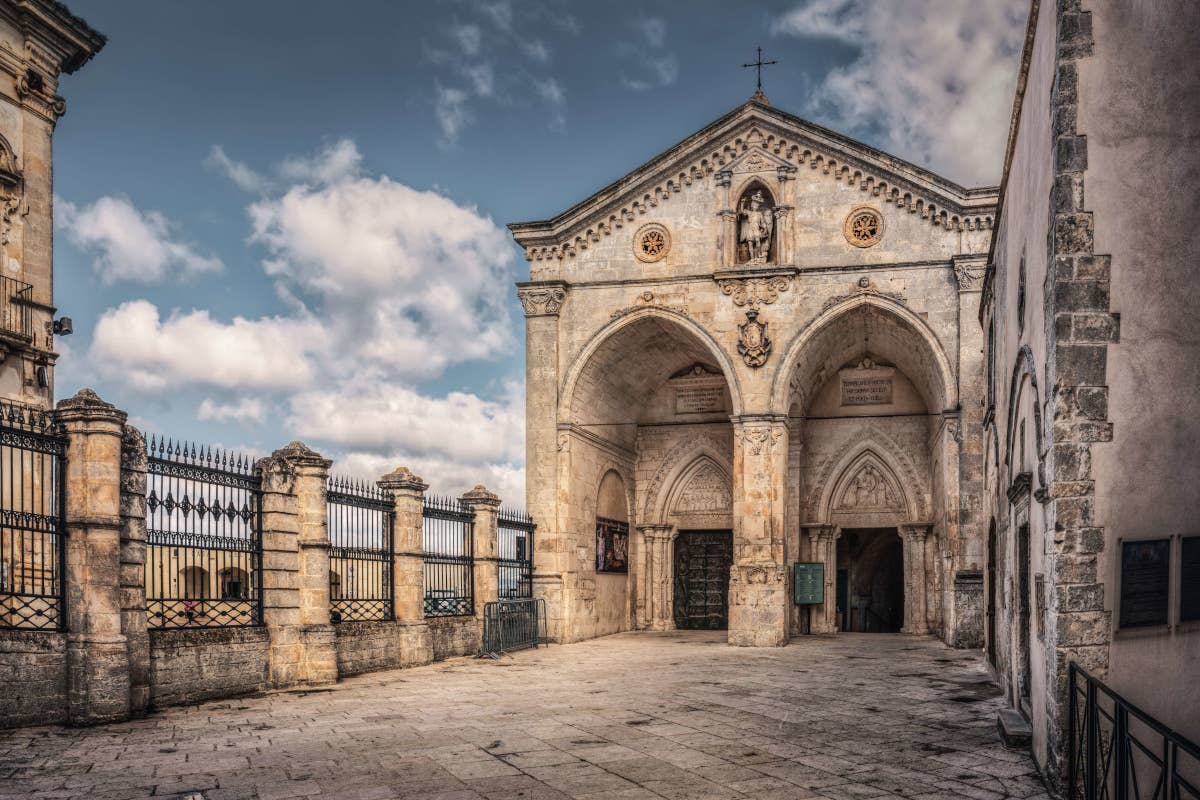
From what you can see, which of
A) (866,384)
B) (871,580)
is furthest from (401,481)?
(871,580)

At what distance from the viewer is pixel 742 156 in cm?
2147

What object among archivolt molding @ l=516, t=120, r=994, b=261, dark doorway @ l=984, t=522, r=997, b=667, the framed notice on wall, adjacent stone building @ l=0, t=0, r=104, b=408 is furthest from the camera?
the framed notice on wall

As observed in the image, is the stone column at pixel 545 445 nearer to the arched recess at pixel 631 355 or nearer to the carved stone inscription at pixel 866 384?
the arched recess at pixel 631 355

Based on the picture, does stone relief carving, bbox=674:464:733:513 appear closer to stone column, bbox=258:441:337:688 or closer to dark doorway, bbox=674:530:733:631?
dark doorway, bbox=674:530:733:631

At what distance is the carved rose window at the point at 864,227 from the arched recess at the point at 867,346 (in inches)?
43.6

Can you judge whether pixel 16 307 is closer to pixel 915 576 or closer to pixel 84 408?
pixel 84 408

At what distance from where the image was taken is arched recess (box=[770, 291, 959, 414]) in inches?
793

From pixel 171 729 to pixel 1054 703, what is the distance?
778cm

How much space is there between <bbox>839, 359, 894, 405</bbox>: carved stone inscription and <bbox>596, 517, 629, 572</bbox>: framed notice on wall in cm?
634

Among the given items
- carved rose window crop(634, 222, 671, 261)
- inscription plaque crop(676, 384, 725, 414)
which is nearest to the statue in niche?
carved rose window crop(634, 222, 671, 261)

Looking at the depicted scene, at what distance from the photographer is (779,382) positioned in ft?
68.0

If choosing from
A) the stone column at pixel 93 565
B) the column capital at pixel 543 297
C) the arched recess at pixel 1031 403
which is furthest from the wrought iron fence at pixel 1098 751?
the column capital at pixel 543 297

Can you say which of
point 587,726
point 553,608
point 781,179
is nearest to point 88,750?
point 587,726

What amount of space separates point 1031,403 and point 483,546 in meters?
12.2
